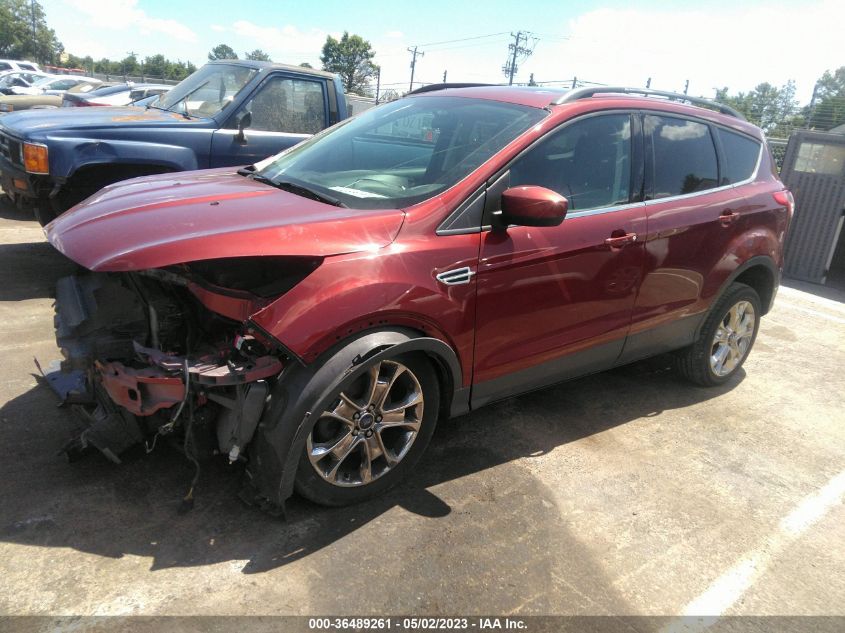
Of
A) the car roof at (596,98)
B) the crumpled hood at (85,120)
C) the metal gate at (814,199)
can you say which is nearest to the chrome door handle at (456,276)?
the car roof at (596,98)

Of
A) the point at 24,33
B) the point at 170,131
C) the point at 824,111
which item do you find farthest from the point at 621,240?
the point at 24,33

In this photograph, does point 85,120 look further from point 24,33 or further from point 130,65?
point 24,33

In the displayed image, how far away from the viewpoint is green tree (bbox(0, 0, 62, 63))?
253 ft

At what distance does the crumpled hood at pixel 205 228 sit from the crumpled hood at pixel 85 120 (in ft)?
8.67

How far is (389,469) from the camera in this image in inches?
115

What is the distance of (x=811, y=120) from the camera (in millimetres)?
12516

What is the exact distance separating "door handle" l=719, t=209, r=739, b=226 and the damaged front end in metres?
2.83

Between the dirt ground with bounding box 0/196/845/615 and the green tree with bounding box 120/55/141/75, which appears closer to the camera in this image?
the dirt ground with bounding box 0/196/845/615

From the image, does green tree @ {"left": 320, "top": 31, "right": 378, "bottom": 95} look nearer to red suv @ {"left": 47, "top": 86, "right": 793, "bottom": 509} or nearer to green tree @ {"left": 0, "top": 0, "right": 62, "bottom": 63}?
green tree @ {"left": 0, "top": 0, "right": 62, "bottom": 63}

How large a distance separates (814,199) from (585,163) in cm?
718

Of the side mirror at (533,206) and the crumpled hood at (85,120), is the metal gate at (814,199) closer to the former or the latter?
the side mirror at (533,206)

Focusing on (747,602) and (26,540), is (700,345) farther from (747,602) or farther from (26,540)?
(26,540)

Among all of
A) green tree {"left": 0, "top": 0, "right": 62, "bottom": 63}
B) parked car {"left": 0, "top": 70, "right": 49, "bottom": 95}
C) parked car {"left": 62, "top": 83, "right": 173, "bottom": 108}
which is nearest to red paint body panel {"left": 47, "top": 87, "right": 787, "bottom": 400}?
parked car {"left": 62, "top": 83, "right": 173, "bottom": 108}

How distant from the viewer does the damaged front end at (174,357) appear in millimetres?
2488
